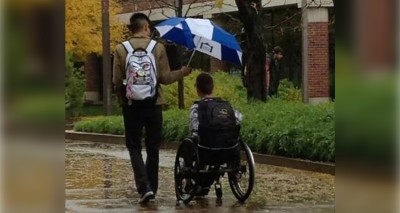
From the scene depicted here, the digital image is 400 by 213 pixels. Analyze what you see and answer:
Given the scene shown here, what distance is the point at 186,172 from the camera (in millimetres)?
8211

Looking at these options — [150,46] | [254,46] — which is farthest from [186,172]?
[254,46]

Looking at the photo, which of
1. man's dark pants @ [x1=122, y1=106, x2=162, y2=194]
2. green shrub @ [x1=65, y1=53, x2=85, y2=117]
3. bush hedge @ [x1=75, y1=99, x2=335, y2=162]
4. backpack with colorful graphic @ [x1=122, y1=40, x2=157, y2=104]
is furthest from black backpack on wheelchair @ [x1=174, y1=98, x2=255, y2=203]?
green shrub @ [x1=65, y1=53, x2=85, y2=117]

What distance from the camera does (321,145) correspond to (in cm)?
1183

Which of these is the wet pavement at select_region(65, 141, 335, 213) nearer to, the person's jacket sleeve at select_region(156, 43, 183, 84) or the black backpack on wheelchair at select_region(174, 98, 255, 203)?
the black backpack on wheelchair at select_region(174, 98, 255, 203)

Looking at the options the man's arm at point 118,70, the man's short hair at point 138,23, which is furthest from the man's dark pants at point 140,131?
the man's short hair at point 138,23

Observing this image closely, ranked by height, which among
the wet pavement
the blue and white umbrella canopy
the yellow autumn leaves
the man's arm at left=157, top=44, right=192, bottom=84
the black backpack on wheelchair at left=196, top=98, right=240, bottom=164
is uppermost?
the yellow autumn leaves

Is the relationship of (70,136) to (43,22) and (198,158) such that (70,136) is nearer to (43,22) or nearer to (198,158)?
(198,158)

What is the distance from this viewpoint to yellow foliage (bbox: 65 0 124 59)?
2961 cm

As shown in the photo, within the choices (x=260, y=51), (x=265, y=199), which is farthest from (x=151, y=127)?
(x=260, y=51)

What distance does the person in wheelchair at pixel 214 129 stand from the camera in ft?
26.3

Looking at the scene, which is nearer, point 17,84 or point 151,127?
point 17,84

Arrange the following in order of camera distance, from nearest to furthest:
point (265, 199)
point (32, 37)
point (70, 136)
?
point (32, 37) → point (265, 199) → point (70, 136)

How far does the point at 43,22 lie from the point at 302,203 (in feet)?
20.4

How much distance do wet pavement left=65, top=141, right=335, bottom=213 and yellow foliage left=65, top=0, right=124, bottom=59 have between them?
16.3 meters
